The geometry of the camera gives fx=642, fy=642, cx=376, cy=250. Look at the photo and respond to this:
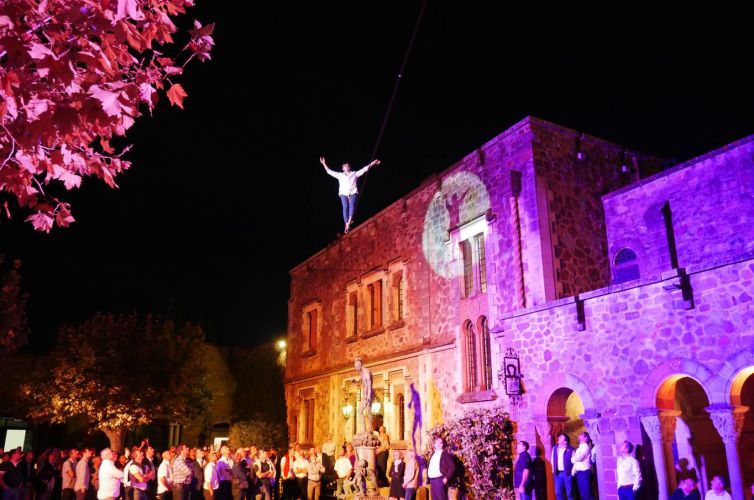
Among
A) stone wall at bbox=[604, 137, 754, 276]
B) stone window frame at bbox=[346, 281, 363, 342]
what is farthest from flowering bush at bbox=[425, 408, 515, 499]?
stone window frame at bbox=[346, 281, 363, 342]

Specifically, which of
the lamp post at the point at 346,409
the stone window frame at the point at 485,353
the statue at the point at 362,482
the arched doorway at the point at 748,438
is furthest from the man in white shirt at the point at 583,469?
the lamp post at the point at 346,409

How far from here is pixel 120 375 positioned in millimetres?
27531

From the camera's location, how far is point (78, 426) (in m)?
32.0

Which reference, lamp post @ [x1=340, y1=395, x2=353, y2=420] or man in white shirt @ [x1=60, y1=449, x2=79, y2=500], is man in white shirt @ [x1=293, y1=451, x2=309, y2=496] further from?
man in white shirt @ [x1=60, y1=449, x2=79, y2=500]

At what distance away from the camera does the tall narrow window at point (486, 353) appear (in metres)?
16.5

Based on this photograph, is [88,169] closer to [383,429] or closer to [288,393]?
[383,429]

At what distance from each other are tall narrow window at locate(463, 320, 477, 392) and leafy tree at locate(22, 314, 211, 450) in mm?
15994

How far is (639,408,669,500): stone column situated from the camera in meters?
10.3

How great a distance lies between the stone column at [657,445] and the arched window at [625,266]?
5621 millimetres

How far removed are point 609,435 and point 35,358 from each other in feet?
101

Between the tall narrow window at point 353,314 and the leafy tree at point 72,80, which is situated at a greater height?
the tall narrow window at point 353,314

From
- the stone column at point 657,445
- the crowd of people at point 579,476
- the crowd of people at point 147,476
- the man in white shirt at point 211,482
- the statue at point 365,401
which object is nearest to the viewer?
the crowd of people at point 579,476

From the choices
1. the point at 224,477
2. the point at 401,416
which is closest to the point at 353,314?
the point at 401,416

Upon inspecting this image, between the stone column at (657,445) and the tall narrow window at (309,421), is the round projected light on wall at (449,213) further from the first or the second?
the tall narrow window at (309,421)
